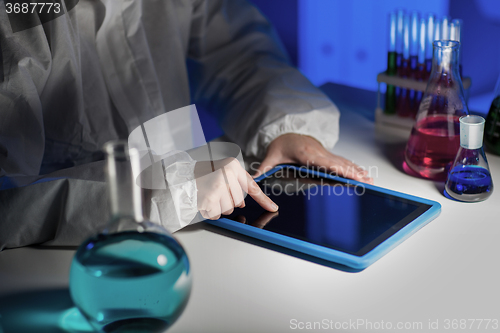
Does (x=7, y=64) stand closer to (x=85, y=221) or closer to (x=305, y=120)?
(x=85, y=221)

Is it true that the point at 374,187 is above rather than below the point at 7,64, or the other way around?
below

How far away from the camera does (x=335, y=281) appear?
568 mm

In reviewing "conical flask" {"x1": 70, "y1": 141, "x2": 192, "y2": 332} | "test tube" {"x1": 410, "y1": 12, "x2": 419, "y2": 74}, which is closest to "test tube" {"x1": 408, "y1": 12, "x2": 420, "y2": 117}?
"test tube" {"x1": 410, "y1": 12, "x2": 419, "y2": 74}

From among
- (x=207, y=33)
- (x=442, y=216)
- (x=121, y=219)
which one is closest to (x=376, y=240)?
(x=442, y=216)

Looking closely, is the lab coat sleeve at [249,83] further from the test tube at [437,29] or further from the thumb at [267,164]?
the test tube at [437,29]

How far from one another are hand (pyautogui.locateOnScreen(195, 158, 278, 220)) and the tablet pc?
12 mm

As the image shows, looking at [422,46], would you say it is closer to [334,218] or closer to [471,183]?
[471,183]

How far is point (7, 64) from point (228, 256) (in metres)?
0.41

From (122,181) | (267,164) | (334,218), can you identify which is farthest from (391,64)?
(122,181)

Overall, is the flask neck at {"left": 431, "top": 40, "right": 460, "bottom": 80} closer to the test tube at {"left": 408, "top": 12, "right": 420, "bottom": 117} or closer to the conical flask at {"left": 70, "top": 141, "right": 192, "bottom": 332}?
the test tube at {"left": 408, "top": 12, "right": 420, "bottom": 117}

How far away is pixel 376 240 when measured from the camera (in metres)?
0.62

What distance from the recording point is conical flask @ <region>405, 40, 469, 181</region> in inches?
30.5

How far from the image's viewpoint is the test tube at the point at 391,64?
989 mm

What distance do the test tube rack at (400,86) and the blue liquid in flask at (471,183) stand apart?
0.87 feet
